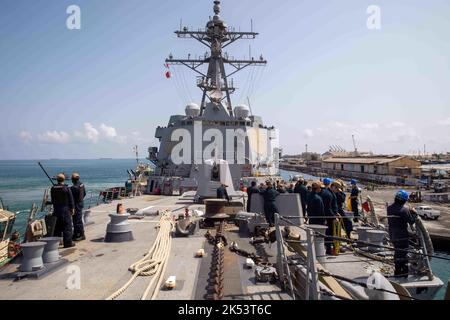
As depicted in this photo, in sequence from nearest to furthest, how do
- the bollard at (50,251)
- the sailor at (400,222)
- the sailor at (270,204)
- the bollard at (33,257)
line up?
the bollard at (33,257) < the bollard at (50,251) < the sailor at (400,222) < the sailor at (270,204)

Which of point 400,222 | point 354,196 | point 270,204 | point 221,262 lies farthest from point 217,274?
point 354,196

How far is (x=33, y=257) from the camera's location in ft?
13.6

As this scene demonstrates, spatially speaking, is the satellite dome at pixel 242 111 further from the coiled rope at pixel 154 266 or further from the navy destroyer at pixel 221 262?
the coiled rope at pixel 154 266

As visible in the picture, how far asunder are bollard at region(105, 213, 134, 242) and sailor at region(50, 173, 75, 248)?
714 millimetres

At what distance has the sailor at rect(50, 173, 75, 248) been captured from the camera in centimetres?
532

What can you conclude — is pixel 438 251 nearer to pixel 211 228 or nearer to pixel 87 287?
pixel 211 228

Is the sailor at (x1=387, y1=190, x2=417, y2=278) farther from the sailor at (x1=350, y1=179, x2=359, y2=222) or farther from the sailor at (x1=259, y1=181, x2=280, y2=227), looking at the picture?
the sailor at (x1=350, y1=179, x2=359, y2=222)

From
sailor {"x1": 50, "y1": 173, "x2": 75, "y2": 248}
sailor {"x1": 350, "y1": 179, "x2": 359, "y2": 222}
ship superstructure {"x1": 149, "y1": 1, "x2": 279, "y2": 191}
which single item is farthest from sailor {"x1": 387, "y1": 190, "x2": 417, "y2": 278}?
ship superstructure {"x1": 149, "y1": 1, "x2": 279, "y2": 191}

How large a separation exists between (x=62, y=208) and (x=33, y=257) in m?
1.35

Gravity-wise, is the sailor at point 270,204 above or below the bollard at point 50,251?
above

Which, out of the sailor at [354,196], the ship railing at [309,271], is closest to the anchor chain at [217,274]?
the ship railing at [309,271]

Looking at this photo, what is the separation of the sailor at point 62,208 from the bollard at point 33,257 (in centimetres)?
128

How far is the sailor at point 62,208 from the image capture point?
5320 millimetres

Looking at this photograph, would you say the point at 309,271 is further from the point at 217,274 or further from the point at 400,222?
the point at 400,222
